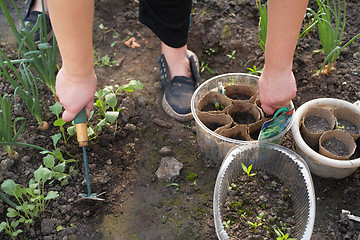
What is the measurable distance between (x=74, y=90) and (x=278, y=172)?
0.94m

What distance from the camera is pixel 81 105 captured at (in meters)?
1.32

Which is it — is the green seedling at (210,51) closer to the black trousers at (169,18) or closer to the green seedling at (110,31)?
the black trousers at (169,18)

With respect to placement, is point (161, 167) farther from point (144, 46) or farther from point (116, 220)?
point (144, 46)

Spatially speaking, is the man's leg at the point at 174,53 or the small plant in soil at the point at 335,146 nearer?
the small plant in soil at the point at 335,146

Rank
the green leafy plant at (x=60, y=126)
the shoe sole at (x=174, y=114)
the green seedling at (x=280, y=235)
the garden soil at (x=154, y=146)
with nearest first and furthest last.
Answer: the green seedling at (x=280, y=235), the garden soil at (x=154, y=146), the green leafy plant at (x=60, y=126), the shoe sole at (x=174, y=114)

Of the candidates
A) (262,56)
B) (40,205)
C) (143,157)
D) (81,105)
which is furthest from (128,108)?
(262,56)

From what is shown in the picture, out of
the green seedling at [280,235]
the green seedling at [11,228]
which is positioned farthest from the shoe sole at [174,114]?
the green seedling at [11,228]

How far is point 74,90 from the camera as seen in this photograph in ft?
4.23

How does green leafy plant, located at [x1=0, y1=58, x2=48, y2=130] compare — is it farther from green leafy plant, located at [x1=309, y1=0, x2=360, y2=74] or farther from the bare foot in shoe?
green leafy plant, located at [x1=309, y1=0, x2=360, y2=74]

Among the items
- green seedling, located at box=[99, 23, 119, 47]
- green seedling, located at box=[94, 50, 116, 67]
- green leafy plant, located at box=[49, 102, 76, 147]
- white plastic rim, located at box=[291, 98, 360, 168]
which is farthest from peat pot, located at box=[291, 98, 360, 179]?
green seedling, located at box=[99, 23, 119, 47]

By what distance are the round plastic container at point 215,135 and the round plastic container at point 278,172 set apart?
57 mm

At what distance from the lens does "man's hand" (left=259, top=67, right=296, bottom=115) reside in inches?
54.5

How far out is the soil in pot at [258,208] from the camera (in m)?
1.37

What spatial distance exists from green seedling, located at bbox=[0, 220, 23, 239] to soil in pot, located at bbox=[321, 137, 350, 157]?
1.36m
